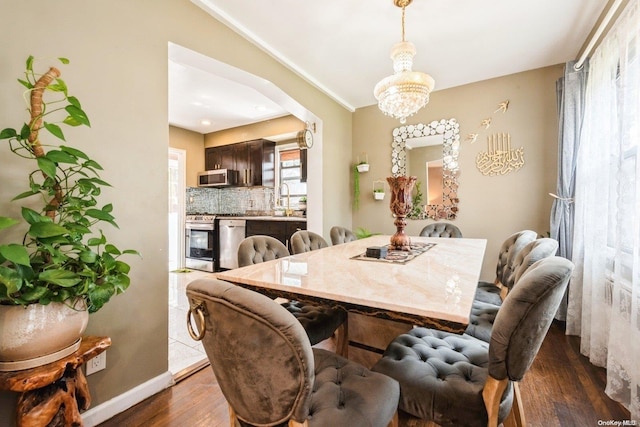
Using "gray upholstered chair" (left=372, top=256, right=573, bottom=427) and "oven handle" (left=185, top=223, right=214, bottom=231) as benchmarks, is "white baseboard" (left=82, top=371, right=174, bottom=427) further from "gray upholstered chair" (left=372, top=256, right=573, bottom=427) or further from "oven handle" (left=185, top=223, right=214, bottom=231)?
"oven handle" (left=185, top=223, right=214, bottom=231)

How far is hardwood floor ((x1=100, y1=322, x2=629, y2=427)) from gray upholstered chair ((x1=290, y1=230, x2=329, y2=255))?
1036mm

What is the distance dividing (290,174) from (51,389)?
14.3 ft

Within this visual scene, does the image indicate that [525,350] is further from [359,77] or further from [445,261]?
[359,77]

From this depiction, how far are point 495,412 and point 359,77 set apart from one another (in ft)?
11.1

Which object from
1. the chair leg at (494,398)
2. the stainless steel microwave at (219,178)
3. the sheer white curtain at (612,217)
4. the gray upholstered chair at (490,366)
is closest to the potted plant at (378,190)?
the sheer white curtain at (612,217)

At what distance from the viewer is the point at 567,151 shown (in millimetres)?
2717

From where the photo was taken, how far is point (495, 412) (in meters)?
0.86

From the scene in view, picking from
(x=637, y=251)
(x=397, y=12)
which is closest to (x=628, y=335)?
(x=637, y=251)

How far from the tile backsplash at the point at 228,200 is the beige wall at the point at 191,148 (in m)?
0.26

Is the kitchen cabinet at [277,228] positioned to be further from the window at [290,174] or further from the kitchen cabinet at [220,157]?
the kitchen cabinet at [220,157]

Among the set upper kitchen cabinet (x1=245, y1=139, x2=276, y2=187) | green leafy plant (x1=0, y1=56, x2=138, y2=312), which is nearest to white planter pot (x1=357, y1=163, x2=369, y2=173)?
upper kitchen cabinet (x1=245, y1=139, x2=276, y2=187)

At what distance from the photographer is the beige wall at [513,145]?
315cm

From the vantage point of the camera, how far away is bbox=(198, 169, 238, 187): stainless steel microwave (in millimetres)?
5163

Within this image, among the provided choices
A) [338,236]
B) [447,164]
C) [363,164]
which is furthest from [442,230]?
[363,164]
